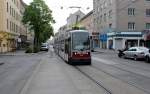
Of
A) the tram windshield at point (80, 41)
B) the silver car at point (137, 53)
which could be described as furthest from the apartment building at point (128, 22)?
the tram windshield at point (80, 41)

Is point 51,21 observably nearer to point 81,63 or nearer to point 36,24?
point 36,24

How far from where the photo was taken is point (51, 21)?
7494cm

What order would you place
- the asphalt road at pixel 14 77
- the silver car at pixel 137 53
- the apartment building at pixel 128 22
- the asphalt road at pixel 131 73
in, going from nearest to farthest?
1. the asphalt road at pixel 14 77
2. the asphalt road at pixel 131 73
3. the silver car at pixel 137 53
4. the apartment building at pixel 128 22

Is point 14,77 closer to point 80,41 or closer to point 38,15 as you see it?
point 80,41

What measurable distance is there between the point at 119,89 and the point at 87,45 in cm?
1566

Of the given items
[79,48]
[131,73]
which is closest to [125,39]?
[79,48]

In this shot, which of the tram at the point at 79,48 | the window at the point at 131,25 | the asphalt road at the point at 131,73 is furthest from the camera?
the window at the point at 131,25

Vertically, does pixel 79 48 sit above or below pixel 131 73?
above

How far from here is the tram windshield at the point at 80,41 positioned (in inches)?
1115

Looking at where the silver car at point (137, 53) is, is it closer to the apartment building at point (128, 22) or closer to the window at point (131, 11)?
the apartment building at point (128, 22)

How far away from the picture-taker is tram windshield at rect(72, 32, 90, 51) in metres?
28.3

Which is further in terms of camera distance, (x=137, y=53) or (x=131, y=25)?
(x=131, y=25)

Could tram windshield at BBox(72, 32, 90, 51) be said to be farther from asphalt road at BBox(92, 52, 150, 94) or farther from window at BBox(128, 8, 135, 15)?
window at BBox(128, 8, 135, 15)

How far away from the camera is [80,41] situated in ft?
93.6
